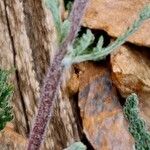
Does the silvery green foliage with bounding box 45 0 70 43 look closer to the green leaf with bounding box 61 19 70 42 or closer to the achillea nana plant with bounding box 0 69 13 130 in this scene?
the green leaf with bounding box 61 19 70 42

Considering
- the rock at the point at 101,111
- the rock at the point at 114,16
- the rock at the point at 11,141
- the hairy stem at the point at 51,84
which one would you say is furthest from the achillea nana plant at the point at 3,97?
the rock at the point at 114,16

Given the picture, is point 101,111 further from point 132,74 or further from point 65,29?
point 65,29

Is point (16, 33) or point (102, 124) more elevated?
point (16, 33)

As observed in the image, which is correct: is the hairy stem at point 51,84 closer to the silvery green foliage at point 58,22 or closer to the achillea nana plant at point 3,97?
the silvery green foliage at point 58,22

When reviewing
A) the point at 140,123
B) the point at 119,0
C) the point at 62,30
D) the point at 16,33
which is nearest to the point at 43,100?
the point at 62,30

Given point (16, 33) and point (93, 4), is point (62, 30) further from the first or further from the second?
point (93, 4)

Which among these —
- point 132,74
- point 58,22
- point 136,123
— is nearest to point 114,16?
point 132,74
